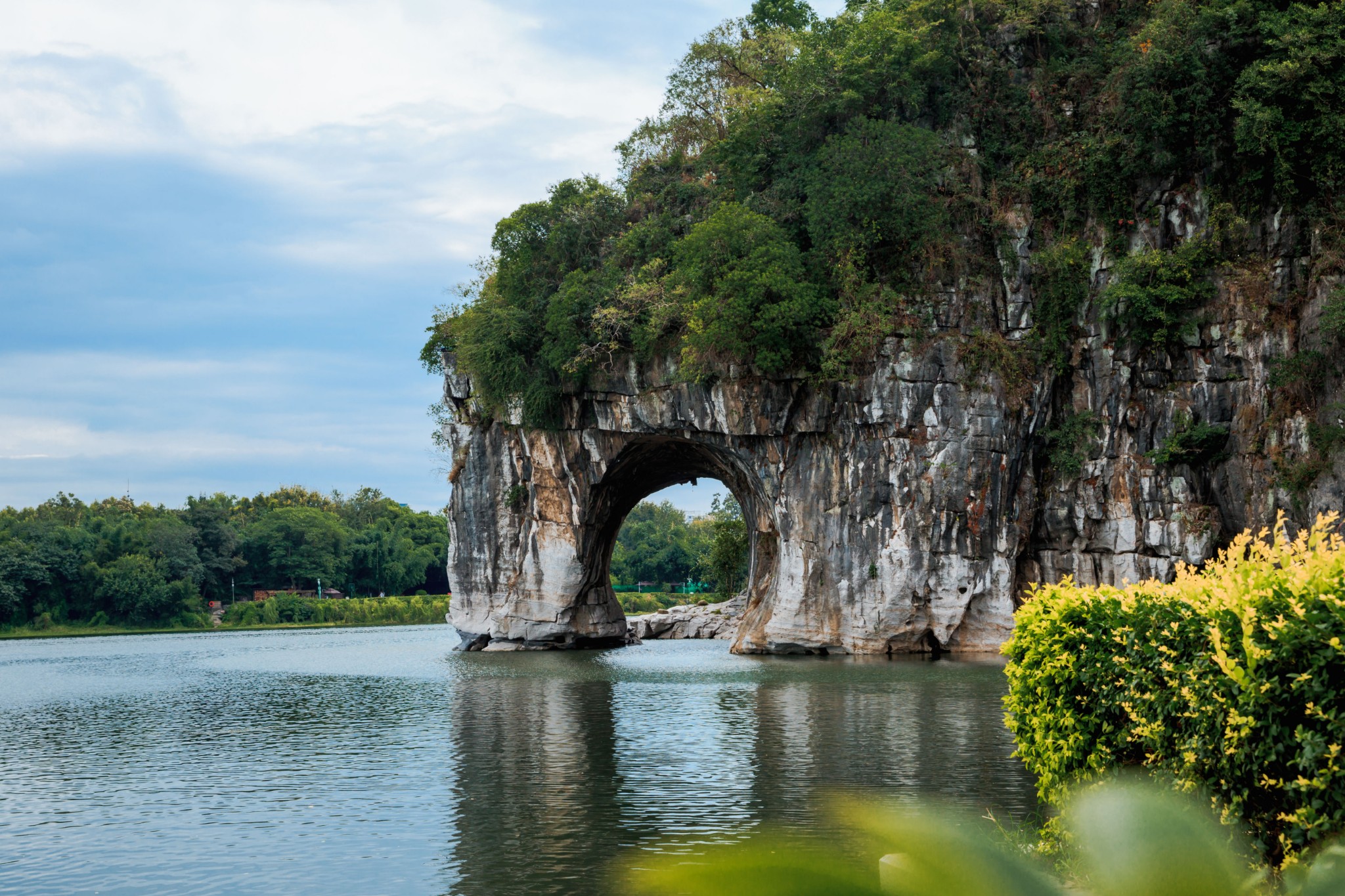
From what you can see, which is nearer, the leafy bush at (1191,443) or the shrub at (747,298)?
the leafy bush at (1191,443)

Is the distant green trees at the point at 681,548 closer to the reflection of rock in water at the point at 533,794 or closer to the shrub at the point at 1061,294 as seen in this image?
the shrub at the point at 1061,294

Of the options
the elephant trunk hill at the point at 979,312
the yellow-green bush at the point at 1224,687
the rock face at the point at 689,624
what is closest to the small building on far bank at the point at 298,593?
the rock face at the point at 689,624

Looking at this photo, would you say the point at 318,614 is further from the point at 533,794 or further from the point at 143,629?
the point at 533,794

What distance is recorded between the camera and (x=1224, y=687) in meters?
5.48

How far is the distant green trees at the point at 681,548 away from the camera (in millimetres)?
48281

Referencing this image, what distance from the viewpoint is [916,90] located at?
28.6 meters

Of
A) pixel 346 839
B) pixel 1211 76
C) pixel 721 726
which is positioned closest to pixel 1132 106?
pixel 1211 76

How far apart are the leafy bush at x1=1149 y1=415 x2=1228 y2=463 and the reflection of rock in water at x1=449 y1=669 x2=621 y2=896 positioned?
13568 mm

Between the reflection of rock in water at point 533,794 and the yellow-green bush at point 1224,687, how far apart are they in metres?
3.57

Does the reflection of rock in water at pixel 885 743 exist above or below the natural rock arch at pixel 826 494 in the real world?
below

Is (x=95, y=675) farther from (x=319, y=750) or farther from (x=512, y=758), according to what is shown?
(x=512, y=758)

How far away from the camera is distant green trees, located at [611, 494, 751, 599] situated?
48.3 meters

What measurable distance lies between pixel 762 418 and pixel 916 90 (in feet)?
30.3

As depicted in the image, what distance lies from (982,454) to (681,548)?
55.3 meters
